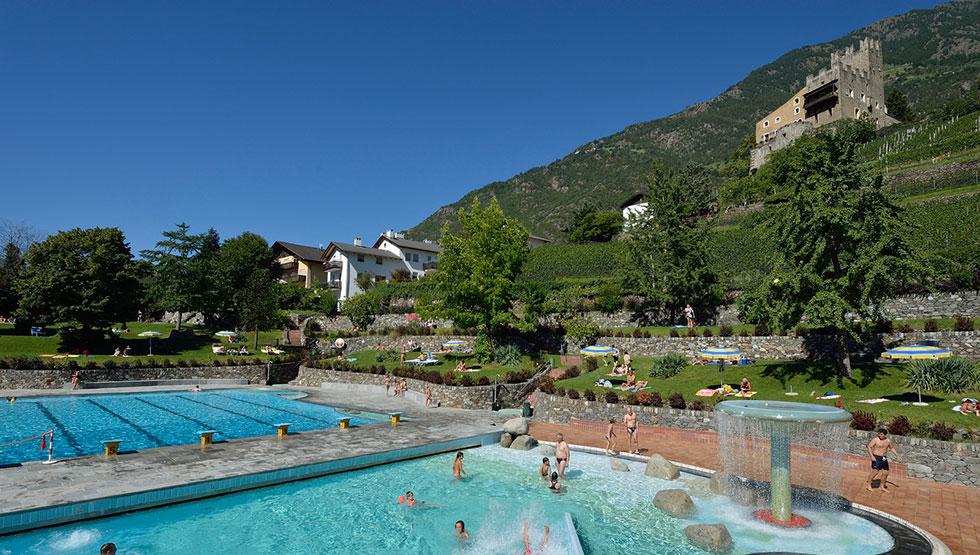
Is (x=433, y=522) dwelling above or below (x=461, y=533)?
below

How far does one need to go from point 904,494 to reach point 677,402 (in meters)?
9.34

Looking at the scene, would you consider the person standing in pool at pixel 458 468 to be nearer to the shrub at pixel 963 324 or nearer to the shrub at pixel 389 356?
the shrub at pixel 963 324

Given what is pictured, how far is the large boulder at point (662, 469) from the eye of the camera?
1694 centimetres

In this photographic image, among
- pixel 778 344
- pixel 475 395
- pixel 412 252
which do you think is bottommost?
pixel 475 395

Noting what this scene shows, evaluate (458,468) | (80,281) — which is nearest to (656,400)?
(458,468)

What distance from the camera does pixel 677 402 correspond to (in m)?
23.4

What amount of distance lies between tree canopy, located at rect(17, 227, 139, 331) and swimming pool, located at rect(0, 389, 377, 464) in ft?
42.3

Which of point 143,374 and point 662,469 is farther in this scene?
point 143,374

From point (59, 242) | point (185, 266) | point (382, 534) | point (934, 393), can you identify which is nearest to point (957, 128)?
point (934, 393)

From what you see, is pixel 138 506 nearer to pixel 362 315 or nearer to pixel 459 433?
pixel 459 433

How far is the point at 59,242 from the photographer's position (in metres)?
48.4

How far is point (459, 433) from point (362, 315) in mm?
38958

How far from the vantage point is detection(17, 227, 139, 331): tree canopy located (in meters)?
44.4

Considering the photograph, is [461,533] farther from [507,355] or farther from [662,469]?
[507,355]
